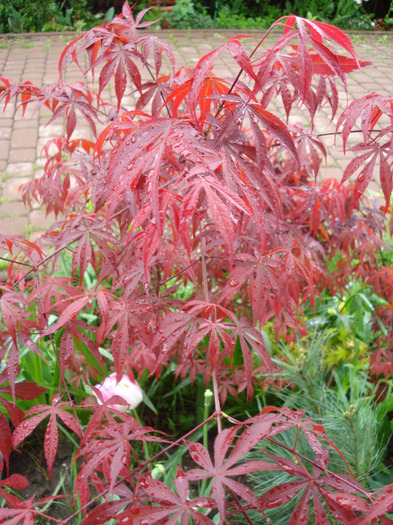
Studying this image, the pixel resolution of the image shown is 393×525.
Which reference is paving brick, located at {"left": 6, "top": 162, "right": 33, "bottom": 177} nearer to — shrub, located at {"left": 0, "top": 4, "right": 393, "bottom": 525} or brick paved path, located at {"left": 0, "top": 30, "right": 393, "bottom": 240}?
brick paved path, located at {"left": 0, "top": 30, "right": 393, "bottom": 240}

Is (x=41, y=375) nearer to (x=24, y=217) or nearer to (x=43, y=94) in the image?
(x=43, y=94)

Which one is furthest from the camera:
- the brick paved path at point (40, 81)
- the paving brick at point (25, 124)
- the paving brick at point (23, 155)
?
the paving brick at point (25, 124)

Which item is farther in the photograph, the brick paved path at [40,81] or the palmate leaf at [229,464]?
the brick paved path at [40,81]

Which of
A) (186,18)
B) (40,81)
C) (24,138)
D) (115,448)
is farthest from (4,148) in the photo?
(186,18)

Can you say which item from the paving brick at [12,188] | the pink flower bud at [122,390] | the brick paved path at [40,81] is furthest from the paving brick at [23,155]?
the pink flower bud at [122,390]

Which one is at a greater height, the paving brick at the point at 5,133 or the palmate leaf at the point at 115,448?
the paving brick at the point at 5,133

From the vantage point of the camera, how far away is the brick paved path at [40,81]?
10.6ft

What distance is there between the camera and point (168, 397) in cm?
193

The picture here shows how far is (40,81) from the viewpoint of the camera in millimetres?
4980

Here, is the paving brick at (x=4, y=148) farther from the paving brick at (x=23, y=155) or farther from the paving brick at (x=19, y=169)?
the paving brick at (x=19, y=169)

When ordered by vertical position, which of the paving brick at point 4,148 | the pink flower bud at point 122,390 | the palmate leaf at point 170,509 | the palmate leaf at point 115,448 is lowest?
the pink flower bud at point 122,390

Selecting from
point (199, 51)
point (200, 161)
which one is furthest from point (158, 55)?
point (199, 51)

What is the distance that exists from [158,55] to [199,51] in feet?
18.0

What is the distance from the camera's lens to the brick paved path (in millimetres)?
3233
